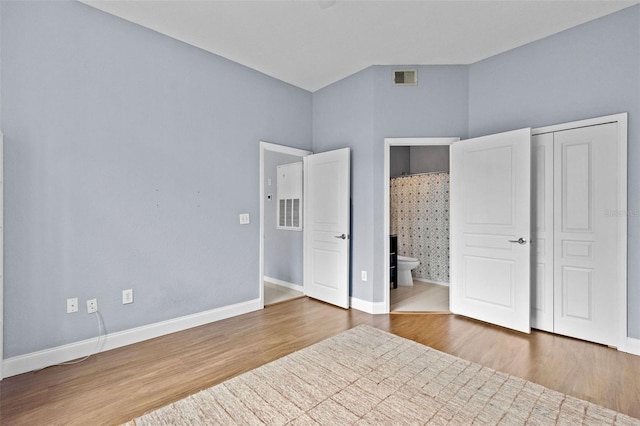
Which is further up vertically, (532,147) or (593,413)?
(532,147)

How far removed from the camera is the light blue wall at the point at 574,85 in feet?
8.61

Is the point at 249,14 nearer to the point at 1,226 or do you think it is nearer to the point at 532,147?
the point at 1,226

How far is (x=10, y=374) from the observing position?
2.28 meters

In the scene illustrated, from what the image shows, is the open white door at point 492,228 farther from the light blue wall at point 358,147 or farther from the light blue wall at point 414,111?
the light blue wall at point 358,147

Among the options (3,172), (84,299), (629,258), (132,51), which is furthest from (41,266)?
(629,258)

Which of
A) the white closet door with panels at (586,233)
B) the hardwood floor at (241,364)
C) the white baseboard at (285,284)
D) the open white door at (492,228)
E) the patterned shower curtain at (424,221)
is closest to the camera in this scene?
the hardwood floor at (241,364)

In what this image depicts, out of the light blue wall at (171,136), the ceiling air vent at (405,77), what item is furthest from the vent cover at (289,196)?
the ceiling air vent at (405,77)

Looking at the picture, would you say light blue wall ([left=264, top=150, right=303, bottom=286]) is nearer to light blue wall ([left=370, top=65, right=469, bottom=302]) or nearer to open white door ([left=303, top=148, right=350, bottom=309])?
open white door ([left=303, top=148, right=350, bottom=309])

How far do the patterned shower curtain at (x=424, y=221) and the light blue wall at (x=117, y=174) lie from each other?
294 cm

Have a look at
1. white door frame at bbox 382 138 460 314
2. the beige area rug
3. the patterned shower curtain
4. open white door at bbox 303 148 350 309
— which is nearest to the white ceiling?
white door frame at bbox 382 138 460 314

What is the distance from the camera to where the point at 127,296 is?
283 centimetres

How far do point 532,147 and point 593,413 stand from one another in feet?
7.61

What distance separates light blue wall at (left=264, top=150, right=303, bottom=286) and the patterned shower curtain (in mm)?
2001

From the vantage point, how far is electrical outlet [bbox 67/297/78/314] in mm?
2521
